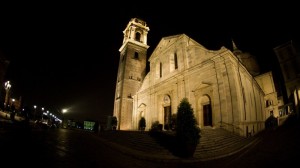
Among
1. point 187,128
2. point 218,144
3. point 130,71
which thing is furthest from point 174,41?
point 187,128

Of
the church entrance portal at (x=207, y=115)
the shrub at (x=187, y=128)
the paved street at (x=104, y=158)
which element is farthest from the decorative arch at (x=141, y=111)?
the shrub at (x=187, y=128)

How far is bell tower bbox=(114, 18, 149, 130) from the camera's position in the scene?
28.6 metres

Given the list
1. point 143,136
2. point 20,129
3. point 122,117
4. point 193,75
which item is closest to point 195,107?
point 193,75

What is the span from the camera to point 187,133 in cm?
891

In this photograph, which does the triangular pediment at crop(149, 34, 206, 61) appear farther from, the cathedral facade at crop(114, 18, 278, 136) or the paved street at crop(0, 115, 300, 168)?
the paved street at crop(0, 115, 300, 168)

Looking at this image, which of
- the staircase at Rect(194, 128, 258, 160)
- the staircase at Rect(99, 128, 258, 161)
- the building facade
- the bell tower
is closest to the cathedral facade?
the bell tower

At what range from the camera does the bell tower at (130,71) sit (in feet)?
94.0

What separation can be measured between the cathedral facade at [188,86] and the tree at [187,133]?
6.95 metres

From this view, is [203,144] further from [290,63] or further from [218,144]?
[290,63]

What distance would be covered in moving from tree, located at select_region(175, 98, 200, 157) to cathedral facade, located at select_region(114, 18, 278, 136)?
274 inches

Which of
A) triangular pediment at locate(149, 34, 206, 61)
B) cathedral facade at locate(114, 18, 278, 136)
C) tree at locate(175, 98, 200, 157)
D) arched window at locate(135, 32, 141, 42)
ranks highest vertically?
arched window at locate(135, 32, 141, 42)

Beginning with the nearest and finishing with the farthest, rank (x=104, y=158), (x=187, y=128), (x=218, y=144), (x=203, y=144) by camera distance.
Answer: (x=104, y=158)
(x=187, y=128)
(x=203, y=144)
(x=218, y=144)

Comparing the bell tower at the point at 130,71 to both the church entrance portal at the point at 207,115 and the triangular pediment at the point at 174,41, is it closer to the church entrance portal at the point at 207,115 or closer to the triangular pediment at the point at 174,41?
the triangular pediment at the point at 174,41

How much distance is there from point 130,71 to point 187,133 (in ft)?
76.0
